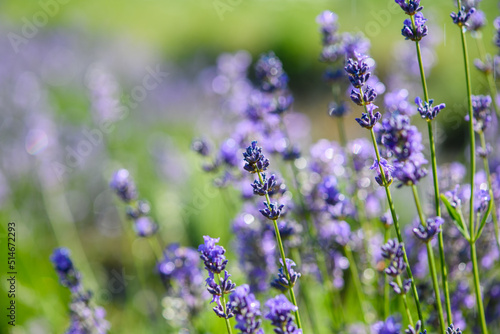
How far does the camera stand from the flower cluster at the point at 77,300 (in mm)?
1868

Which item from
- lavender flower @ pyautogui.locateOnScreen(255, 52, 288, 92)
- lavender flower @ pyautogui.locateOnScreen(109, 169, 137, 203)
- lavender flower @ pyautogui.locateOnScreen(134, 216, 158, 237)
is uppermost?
lavender flower @ pyautogui.locateOnScreen(255, 52, 288, 92)

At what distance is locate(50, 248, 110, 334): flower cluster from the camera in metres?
1.87

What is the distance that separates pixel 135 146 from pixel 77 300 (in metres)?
5.07

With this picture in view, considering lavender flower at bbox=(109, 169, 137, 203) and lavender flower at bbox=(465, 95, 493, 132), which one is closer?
lavender flower at bbox=(465, 95, 493, 132)

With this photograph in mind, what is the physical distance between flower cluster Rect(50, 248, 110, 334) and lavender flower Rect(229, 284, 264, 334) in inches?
33.6

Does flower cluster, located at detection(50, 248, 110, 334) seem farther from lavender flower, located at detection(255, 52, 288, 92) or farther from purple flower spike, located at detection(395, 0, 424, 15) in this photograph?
purple flower spike, located at detection(395, 0, 424, 15)

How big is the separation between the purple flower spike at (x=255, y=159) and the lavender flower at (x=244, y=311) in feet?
1.04

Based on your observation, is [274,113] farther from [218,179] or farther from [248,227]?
[248,227]

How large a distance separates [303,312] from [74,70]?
764cm

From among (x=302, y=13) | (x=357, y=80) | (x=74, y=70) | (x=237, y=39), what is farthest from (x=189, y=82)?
(x=357, y=80)
